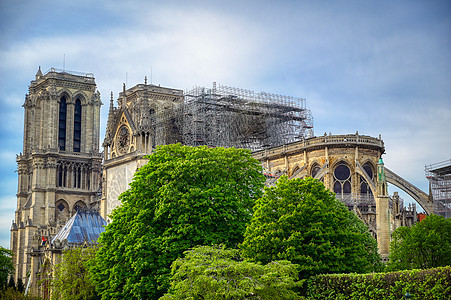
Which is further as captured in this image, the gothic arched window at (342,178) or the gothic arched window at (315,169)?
the gothic arched window at (315,169)

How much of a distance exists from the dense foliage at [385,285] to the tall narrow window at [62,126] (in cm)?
7461

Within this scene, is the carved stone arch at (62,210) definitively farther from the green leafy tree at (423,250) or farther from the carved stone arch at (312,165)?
the green leafy tree at (423,250)

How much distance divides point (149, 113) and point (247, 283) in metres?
58.3

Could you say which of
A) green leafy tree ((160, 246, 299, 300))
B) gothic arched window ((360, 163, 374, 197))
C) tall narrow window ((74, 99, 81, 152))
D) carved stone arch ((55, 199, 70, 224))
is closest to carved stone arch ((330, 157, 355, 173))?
gothic arched window ((360, 163, 374, 197))

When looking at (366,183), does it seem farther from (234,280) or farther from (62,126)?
(62,126)

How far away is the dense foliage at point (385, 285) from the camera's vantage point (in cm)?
3034

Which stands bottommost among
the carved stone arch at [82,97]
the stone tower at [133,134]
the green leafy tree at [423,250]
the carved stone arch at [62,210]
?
the green leafy tree at [423,250]

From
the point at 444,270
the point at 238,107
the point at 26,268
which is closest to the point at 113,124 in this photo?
the point at 238,107

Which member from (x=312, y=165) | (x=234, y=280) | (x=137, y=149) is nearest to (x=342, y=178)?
(x=312, y=165)

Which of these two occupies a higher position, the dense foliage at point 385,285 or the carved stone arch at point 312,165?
the carved stone arch at point 312,165

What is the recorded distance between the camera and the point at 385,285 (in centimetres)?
3281

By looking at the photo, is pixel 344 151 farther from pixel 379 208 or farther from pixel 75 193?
pixel 75 193

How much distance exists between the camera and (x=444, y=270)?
100 feet

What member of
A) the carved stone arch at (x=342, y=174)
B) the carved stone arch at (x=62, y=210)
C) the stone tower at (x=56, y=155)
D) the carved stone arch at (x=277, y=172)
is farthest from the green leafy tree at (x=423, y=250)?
the carved stone arch at (x=62, y=210)
